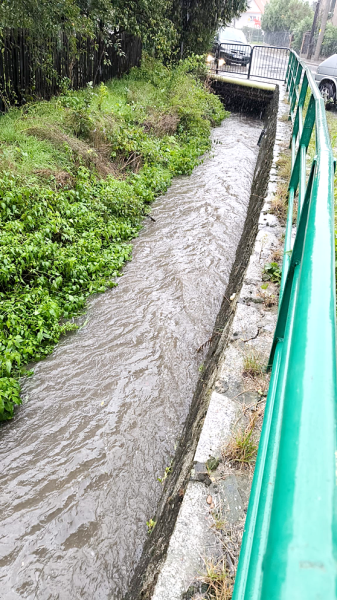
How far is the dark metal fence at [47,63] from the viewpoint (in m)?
7.58

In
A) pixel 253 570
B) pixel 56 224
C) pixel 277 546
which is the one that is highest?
pixel 277 546

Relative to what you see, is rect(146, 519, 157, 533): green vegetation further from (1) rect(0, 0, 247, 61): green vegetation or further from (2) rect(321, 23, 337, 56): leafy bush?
(2) rect(321, 23, 337, 56): leafy bush

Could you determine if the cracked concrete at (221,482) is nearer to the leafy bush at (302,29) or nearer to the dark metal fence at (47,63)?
the dark metal fence at (47,63)

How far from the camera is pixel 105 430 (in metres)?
3.54

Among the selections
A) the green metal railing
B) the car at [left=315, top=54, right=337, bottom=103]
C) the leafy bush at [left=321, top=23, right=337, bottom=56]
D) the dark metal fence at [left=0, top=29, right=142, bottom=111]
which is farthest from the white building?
the green metal railing

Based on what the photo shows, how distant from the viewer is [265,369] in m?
2.78

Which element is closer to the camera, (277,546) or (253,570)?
(277,546)

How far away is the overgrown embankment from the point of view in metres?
4.36

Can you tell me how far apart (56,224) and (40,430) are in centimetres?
287

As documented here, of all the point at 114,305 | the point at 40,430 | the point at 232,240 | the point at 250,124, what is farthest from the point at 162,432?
the point at 250,124

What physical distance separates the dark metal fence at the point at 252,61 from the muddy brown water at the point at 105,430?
13.5 m

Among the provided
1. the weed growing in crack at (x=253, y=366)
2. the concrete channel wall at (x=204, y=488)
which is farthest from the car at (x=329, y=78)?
the weed growing in crack at (x=253, y=366)

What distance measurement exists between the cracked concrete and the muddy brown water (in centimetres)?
95

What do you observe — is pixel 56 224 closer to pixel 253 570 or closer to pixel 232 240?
pixel 232 240
